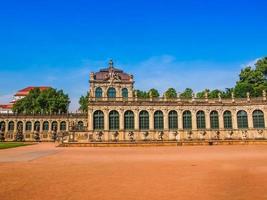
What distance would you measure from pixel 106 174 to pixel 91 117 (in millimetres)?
38851

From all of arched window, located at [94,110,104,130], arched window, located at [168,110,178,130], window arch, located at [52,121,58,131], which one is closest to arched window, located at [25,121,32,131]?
window arch, located at [52,121,58,131]

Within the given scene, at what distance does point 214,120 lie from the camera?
53.7 metres

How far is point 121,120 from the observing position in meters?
51.6

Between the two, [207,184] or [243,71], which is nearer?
[207,184]

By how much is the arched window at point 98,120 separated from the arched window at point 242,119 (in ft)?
92.8

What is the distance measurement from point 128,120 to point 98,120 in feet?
20.0

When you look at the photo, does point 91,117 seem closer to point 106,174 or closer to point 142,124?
point 142,124

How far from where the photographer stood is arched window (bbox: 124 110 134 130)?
5197 cm

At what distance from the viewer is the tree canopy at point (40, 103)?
260 ft

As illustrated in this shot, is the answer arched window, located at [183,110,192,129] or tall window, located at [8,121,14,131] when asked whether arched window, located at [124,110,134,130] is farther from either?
tall window, located at [8,121,14,131]

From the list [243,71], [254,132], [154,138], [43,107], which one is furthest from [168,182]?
[43,107]

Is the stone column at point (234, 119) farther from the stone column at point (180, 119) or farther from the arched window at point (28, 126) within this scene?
the arched window at point (28, 126)

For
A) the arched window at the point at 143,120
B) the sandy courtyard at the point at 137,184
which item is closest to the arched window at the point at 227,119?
the arched window at the point at 143,120

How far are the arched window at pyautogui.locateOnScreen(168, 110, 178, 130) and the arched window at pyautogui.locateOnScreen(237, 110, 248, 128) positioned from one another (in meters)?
13.1
